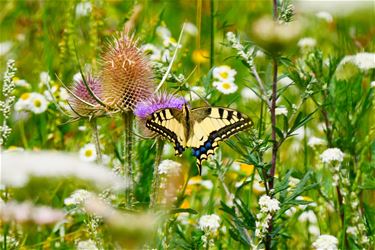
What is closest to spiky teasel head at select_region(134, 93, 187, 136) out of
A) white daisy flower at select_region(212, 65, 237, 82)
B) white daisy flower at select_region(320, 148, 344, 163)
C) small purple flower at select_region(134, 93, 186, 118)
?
small purple flower at select_region(134, 93, 186, 118)

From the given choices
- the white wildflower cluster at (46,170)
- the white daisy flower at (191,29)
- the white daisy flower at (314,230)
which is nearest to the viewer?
the white wildflower cluster at (46,170)

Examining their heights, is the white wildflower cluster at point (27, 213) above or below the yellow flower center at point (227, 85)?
below

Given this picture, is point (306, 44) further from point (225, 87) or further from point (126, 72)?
point (126, 72)

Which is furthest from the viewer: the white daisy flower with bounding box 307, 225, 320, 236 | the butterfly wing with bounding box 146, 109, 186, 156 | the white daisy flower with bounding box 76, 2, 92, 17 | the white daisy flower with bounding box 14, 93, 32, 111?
the white daisy flower with bounding box 76, 2, 92, 17

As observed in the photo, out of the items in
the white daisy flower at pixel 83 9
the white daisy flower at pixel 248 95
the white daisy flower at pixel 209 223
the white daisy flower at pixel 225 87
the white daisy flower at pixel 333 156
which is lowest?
the white daisy flower at pixel 209 223

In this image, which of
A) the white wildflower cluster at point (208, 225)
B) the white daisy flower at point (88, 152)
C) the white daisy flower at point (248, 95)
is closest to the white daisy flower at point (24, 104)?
the white daisy flower at point (88, 152)

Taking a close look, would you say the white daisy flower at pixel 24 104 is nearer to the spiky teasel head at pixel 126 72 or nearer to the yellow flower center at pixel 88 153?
the yellow flower center at pixel 88 153

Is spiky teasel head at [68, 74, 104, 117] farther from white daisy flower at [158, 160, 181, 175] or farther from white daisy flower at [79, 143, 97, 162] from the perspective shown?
white daisy flower at [79, 143, 97, 162]
